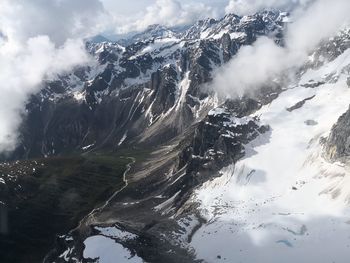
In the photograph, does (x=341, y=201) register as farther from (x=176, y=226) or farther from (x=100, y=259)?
(x=100, y=259)

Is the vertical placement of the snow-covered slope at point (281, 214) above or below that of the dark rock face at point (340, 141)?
below

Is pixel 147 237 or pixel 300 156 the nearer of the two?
pixel 147 237

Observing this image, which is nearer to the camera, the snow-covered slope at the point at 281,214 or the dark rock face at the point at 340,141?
the snow-covered slope at the point at 281,214

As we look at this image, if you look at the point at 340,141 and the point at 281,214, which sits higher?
the point at 340,141

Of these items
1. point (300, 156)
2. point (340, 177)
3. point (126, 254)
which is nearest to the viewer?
point (126, 254)

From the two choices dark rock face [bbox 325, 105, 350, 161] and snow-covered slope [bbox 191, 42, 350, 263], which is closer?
snow-covered slope [bbox 191, 42, 350, 263]

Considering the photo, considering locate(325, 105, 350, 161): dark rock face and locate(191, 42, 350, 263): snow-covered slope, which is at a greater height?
locate(325, 105, 350, 161): dark rock face

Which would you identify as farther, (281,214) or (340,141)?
(340,141)

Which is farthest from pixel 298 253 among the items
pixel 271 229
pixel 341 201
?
pixel 341 201
